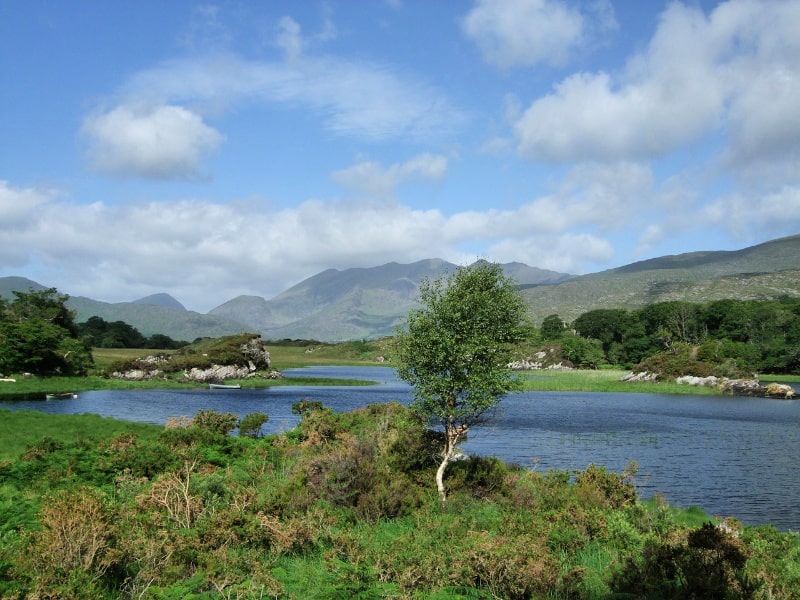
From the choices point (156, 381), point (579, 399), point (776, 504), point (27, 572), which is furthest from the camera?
point (156, 381)

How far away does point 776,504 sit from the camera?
31.1 m

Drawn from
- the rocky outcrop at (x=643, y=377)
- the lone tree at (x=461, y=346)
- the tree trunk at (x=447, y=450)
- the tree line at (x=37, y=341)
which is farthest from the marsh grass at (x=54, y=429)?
the rocky outcrop at (x=643, y=377)

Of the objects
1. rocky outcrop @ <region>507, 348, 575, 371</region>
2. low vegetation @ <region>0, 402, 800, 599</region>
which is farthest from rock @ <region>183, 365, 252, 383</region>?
low vegetation @ <region>0, 402, 800, 599</region>

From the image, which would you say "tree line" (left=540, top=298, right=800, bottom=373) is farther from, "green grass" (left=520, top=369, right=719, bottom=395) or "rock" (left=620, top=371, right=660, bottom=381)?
"green grass" (left=520, top=369, right=719, bottom=395)

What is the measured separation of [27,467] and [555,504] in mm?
20101

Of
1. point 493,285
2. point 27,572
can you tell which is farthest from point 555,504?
point 27,572

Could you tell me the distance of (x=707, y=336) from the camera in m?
162

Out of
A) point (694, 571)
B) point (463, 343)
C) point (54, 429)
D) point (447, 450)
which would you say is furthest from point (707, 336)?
point (694, 571)

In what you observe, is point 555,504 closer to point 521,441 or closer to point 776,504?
point 776,504

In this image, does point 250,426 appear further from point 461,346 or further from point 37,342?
point 37,342

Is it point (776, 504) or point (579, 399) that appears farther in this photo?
point (579, 399)

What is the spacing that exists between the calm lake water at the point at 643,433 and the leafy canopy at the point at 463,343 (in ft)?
7.66

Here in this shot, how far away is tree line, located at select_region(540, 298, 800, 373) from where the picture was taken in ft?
461

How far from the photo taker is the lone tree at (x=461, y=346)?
2448 cm
